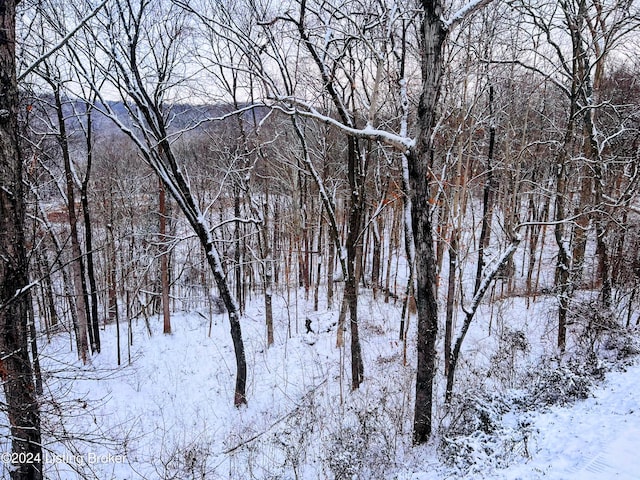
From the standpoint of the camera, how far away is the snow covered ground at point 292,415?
399 centimetres

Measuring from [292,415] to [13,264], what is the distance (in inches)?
217

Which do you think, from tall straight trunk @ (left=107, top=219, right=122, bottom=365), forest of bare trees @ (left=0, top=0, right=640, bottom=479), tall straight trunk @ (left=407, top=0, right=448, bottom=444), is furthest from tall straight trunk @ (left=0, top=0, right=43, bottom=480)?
tall straight trunk @ (left=107, top=219, right=122, bottom=365)

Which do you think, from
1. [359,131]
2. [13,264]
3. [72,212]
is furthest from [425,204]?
[72,212]

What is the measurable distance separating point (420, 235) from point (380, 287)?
530 inches

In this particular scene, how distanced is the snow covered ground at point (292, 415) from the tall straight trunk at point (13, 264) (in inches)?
10.2

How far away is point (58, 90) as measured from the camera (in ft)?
33.4

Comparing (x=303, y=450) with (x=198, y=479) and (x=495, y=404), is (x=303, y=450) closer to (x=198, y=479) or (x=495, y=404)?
(x=198, y=479)

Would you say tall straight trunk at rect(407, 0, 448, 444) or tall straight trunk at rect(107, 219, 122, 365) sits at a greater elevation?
tall straight trunk at rect(407, 0, 448, 444)

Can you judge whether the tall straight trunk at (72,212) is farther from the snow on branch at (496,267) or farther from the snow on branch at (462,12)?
the snow on branch at (462,12)

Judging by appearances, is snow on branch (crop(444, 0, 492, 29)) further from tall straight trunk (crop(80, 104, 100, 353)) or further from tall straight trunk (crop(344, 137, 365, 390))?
tall straight trunk (crop(80, 104, 100, 353))

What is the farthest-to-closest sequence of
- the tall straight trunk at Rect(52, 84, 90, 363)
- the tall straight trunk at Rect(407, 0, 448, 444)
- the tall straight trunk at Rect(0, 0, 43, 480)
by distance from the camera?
the tall straight trunk at Rect(52, 84, 90, 363) → the tall straight trunk at Rect(407, 0, 448, 444) → the tall straight trunk at Rect(0, 0, 43, 480)

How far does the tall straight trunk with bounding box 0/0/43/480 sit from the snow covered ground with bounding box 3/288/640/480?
0.26 meters

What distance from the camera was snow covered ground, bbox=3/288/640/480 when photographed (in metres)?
3.99

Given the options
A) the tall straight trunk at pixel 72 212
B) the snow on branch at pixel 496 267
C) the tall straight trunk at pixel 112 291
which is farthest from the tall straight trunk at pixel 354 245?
the tall straight trunk at pixel 72 212
